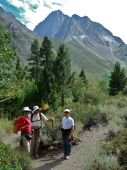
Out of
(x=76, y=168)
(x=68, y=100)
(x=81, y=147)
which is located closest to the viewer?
(x=76, y=168)

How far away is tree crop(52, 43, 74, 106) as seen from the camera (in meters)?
20.7

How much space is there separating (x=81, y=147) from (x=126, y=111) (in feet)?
12.6

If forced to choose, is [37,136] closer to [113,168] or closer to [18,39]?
[113,168]

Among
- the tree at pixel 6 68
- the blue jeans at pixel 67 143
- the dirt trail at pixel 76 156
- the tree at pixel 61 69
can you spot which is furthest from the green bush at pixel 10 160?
the tree at pixel 61 69

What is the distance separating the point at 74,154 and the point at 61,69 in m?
15.5

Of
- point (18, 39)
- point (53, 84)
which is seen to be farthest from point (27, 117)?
point (18, 39)

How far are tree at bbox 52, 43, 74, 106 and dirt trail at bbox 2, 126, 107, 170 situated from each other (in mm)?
13115

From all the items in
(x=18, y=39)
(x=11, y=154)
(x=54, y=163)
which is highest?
(x=18, y=39)

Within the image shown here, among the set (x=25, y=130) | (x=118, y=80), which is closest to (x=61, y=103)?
(x=118, y=80)

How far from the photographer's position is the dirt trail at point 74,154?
532cm

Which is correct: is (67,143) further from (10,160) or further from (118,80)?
(118,80)

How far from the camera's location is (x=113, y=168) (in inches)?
155

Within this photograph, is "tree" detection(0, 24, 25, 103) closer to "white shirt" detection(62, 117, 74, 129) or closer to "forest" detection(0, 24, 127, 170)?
"forest" detection(0, 24, 127, 170)

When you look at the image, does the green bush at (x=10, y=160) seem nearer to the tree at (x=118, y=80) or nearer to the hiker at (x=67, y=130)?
the hiker at (x=67, y=130)
